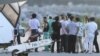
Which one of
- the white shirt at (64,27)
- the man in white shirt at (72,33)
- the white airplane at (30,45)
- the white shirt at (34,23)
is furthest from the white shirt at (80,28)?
the white shirt at (34,23)

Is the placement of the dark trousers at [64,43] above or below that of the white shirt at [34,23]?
below

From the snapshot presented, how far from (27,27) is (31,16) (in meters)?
0.47

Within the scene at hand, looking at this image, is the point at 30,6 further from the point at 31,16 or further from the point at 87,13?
the point at 87,13

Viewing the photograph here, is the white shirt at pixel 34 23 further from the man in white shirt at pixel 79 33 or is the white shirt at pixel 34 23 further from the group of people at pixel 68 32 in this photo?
the man in white shirt at pixel 79 33

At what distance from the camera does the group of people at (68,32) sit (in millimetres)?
16000

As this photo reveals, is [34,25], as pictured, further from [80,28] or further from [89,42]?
[89,42]

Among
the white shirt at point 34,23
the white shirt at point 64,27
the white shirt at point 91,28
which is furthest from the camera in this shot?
the white shirt at point 34,23

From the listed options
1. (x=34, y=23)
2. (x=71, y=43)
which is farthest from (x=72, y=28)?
(x=34, y=23)

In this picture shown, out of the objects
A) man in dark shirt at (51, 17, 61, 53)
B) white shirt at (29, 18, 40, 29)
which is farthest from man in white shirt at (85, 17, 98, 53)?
white shirt at (29, 18, 40, 29)

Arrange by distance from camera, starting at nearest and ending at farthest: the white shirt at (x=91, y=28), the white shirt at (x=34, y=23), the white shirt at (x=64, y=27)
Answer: the white shirt at (x=91, y=28) < the white shirt at (x=64, y=27) < the white shirt at (x=34, y=23)

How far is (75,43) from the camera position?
1617cm

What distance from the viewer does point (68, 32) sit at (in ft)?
52.6

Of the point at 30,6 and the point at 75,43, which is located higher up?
the point at 30,6

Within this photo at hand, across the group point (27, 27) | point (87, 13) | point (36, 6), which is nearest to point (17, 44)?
point (27, 27)
